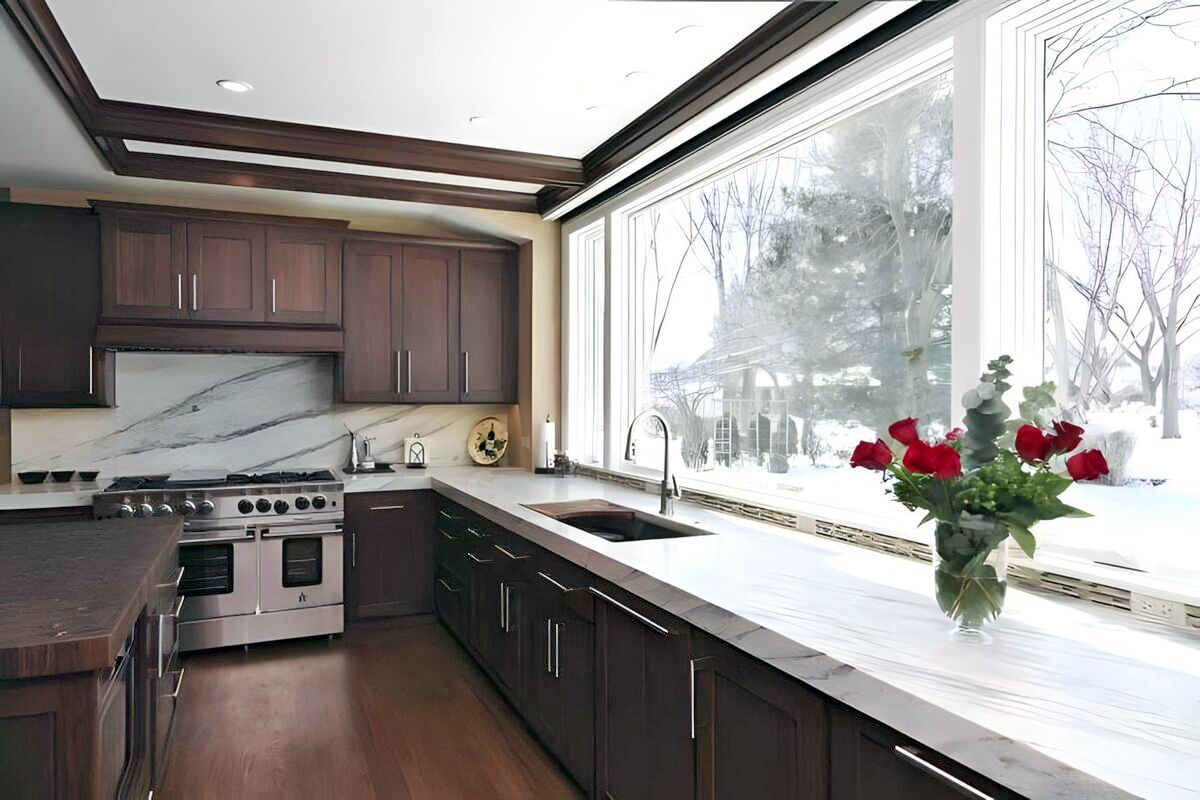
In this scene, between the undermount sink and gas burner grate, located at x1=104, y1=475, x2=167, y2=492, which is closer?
the undermount sink

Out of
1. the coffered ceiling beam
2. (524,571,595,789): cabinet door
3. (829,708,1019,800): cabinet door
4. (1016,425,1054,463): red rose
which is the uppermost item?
the coffered ceiling beam

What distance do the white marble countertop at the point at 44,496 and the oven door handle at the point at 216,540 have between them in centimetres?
49

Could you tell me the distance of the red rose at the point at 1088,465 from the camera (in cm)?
148

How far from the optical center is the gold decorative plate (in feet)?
17.7

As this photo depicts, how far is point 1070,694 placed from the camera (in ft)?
4.39

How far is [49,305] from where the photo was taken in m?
4.21

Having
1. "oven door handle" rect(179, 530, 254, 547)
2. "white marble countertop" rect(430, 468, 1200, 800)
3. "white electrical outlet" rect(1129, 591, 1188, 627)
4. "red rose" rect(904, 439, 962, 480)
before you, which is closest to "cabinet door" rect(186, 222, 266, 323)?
"oven door handle" rect(179, 530, 254, 547)

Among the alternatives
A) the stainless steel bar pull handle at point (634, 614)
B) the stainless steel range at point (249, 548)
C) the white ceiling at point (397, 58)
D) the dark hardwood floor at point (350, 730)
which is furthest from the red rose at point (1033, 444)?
the stainless steel range at point (249, 548)

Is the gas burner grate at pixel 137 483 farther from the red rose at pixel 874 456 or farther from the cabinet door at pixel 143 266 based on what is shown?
the red rose at pixel 874 456

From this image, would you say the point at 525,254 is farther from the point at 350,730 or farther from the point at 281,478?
the point at 350,730

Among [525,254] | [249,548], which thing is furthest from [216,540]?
[525,254]

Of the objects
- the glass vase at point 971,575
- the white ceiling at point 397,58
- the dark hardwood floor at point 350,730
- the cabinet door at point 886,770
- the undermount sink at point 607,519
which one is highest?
the white ceiling at point 397,58

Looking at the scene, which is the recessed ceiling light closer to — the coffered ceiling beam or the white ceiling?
the white ceiling

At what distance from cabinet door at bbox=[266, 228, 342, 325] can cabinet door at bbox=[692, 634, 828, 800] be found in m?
3.48
